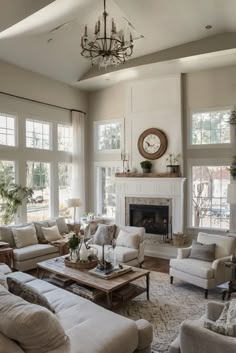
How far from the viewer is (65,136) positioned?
7.94 meters

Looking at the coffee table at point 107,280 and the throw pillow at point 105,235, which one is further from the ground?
the throw pillow at point 105,235

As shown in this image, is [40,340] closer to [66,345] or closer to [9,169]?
[66,345]

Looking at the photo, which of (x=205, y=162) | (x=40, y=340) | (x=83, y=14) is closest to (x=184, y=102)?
(x=205, y=162)

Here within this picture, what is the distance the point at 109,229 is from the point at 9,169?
2.72 metres

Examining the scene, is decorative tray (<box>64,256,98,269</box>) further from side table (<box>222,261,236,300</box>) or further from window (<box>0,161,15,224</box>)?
window (<box>0,161,15,224</box>)

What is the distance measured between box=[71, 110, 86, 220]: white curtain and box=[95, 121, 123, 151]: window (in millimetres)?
542

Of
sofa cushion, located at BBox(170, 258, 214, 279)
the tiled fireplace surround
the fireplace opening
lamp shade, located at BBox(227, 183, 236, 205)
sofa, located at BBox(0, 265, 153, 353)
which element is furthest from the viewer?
the fireplace opening

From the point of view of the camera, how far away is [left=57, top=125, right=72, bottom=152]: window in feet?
25.4

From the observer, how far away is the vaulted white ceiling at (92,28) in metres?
4.76

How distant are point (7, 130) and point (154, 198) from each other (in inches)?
154

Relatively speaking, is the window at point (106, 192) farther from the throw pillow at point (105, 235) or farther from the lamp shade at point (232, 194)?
the lamp shade at point (232, 194)

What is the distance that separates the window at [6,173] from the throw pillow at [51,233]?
3.27ft

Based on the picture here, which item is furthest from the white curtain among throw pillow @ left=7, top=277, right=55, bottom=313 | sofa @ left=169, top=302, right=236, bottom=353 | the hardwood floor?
sofa @ left=169, top=302, right=236, bottom=353

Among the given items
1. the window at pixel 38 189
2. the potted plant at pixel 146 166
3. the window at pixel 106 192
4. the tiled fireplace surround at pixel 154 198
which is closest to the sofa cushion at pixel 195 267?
the tiled fireplace surround at pixel 154 198
